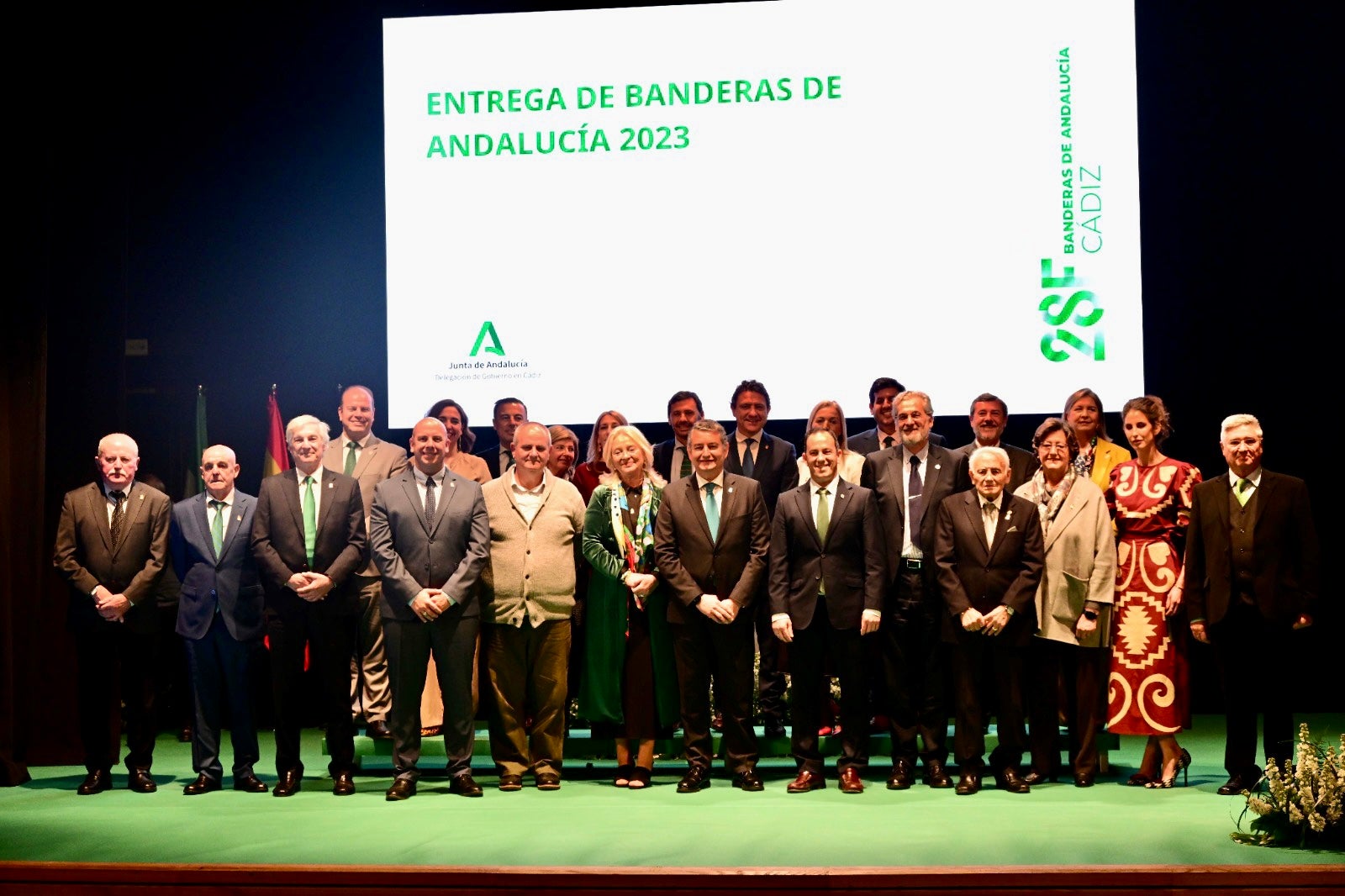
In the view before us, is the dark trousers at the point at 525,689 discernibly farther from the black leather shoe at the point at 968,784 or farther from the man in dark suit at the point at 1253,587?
the man in dark suit at the point at 1253,587

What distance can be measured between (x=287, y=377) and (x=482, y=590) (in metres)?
2.94

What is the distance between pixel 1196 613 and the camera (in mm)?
5348

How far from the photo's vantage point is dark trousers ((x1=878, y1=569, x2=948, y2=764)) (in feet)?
18.1

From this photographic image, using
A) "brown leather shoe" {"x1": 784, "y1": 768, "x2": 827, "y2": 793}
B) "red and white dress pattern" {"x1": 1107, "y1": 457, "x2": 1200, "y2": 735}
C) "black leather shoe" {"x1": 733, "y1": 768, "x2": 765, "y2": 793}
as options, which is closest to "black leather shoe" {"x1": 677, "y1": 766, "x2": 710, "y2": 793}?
"black leather shoe" {"x1": 733, "y1": 768, "x2": 765, "y2": 793}

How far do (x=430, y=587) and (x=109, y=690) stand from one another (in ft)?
4.83

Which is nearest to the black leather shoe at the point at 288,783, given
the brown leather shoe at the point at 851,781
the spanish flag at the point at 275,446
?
the brown leather shoe at the point at 851,781

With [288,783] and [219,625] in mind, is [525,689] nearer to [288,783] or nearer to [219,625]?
[288,783]

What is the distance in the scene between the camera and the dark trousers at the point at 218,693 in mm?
5664

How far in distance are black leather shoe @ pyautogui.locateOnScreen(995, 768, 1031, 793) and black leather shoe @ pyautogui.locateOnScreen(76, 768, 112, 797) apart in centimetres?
354

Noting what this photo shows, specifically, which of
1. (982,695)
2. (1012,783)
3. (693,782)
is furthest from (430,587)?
(1012,783)

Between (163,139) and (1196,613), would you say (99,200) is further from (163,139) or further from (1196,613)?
(1196,613)

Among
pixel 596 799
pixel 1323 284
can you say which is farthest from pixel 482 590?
pixel 1323 284

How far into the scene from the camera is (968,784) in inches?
209

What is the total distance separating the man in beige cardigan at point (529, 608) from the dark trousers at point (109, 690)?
1418mm
